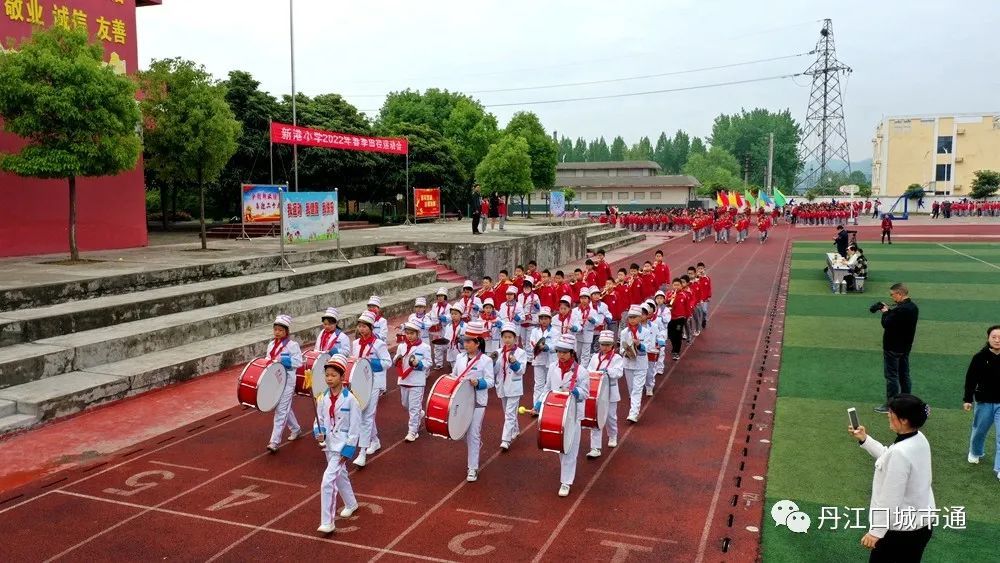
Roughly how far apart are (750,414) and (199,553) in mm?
7535

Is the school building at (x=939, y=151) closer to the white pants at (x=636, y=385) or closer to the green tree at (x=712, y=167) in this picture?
the green tree at (x=712, y=167)

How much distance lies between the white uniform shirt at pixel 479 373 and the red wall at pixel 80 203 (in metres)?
15.0

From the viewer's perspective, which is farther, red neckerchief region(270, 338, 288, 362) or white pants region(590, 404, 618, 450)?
red neckerchief region(270, 338, 288, 362)

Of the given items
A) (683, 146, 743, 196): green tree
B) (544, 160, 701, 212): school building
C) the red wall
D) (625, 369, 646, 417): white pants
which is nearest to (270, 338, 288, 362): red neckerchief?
(625, 369, 646, 417): white pants

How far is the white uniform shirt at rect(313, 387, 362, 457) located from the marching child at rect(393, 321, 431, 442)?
2381 mm

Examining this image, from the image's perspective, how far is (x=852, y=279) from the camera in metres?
21.6

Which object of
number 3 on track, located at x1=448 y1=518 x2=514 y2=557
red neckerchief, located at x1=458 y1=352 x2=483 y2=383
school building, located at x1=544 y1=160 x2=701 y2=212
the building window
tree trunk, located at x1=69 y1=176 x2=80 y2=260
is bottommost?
number 3 on track, located at x1=448 y1=518 x2=514 y2=557

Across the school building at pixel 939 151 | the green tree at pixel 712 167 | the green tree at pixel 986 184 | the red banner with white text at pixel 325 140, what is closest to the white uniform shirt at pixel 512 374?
the red banner with white text at pixel 325 140

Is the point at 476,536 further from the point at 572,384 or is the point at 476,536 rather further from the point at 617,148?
the point at 617,148

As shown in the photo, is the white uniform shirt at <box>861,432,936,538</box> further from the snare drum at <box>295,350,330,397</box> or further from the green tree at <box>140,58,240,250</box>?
the green tree at <box>140,58,240,250</box>

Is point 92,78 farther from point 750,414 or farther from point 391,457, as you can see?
point 750,414

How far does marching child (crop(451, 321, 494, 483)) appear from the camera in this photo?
826 cm

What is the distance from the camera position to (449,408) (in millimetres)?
7793

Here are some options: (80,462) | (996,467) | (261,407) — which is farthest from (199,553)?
(996,467)
